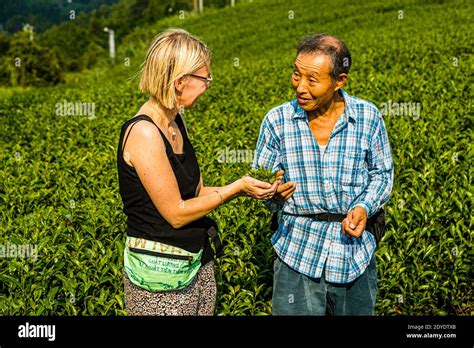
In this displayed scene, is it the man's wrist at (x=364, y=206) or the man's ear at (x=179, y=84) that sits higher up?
the man's ear at (x=179, y=84)

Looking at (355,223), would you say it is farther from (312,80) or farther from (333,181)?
(312,80)

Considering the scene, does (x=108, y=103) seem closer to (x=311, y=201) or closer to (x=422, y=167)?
(x=422, y=167)

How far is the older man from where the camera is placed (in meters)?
3.32

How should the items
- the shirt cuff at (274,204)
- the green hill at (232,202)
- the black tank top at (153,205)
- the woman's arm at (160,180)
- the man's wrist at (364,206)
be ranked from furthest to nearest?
1. the green hill at (232,202)
2. the shirt cuff at (274,204)
3. the man's wrist at (364,206)
4. the black tank top at (153,205)
5. the woman's arm at (160,180)

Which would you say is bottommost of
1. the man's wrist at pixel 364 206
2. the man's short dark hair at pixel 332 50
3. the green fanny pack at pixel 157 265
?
the green fanny pack at pixel 157 265

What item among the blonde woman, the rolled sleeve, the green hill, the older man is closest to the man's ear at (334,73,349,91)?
the older man

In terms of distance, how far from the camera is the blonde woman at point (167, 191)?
9.54 ft

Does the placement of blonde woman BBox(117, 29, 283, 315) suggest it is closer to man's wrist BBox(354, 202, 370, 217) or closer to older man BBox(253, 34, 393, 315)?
older man BBox(253, 34, 393, 315)

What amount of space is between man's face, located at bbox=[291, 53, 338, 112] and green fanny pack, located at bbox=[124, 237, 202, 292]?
1.05m

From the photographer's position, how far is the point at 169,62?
2.91 metres

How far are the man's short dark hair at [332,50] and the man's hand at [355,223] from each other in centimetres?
74

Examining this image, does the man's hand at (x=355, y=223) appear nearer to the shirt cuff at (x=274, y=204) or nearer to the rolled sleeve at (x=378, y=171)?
the rolled sleeve at (x=378, y=171)

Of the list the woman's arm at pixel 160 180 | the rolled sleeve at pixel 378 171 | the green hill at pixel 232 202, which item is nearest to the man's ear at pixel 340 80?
the rolled sleeve at pixel 378 171
